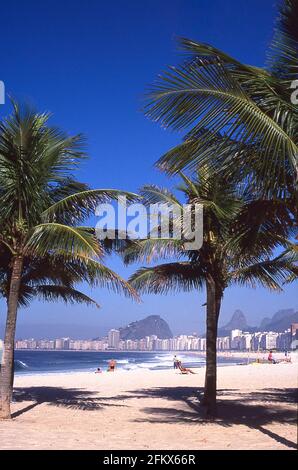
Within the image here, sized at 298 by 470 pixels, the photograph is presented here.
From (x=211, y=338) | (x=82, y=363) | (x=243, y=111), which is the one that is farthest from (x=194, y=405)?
(x=82, y=363)

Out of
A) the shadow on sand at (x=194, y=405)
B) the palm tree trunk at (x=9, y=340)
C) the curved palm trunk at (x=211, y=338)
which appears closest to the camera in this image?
the shadow on sand at (x=194, y=405)

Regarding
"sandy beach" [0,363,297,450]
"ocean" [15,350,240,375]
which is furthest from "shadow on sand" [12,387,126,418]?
"ocean" [15,350,240,375]

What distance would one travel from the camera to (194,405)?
13.3 m

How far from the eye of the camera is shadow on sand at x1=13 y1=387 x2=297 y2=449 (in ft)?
32.0

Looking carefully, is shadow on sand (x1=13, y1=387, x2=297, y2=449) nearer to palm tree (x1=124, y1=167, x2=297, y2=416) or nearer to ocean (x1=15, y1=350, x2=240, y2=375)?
palm tree (x1=124, y1=167, x2=297, y2=416)

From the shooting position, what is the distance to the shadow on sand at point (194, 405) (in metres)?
9.76

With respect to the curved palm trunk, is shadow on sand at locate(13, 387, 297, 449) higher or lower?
lower

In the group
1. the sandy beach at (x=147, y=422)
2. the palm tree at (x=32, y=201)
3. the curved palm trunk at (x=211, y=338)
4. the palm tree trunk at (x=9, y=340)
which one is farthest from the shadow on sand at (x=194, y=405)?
the palm tree at (x=32, y=201)

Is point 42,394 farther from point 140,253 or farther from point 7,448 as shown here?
point 7,448

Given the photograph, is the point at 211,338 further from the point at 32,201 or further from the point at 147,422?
the point at 32,201

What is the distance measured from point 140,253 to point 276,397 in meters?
6.52

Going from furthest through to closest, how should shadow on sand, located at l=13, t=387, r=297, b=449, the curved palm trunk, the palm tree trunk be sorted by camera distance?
the curved palm trunk → the palm tree trunk → shadow on sand, located at l=13, t=387, r=297, b=449

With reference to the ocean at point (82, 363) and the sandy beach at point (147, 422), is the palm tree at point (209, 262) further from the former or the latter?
the ocean at point (82, 363)

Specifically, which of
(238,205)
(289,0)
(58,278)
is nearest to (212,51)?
(289,0)
